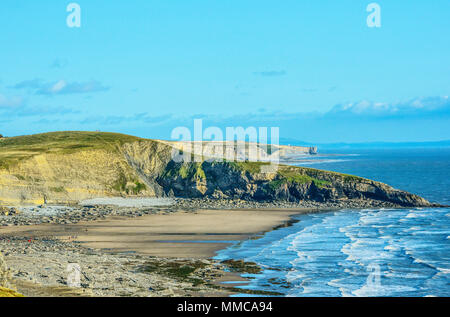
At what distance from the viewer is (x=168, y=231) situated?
166ft

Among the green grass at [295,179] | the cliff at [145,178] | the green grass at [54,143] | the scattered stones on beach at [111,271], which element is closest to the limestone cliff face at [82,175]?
the cliff at [145,178]

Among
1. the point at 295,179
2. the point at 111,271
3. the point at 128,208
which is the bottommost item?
the point at 111,271

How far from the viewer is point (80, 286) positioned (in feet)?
85.9

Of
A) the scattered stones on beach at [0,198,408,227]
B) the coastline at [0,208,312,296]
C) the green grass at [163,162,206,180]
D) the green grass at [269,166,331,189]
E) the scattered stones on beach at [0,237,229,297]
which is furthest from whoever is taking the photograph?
the green grass at [163,162,206,180]

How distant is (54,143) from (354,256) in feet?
224

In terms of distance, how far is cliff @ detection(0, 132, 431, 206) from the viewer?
74688 mm

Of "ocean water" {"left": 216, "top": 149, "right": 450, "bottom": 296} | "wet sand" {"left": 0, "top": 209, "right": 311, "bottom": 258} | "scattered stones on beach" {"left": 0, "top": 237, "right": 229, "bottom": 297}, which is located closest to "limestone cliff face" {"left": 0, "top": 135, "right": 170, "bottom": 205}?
"wet sand" {"left": 0, "top": 209, "right": 311, "bottom": 258}

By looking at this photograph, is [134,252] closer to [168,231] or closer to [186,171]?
[168,231]

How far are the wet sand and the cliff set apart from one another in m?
15.9

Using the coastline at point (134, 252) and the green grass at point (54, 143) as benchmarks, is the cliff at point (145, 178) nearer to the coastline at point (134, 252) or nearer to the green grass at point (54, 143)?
the green grass at point (54, 143)

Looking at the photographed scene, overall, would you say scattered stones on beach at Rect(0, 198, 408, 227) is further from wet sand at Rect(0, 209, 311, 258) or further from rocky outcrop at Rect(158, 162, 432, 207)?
wet sand at Rect(0, 209, 311, 258)

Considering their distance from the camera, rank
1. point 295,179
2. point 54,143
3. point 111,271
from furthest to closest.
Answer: point 54,143 → point 295,179 → point 111,271

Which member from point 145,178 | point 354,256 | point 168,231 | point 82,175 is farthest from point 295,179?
point 354,256
